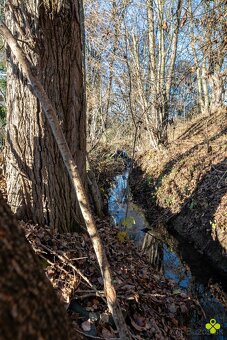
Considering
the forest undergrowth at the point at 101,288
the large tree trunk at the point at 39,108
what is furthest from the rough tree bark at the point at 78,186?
the large tree trunk at the point at 39,108

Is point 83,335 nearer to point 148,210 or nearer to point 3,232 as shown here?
point 3,232

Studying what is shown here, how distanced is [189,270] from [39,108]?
4694mm

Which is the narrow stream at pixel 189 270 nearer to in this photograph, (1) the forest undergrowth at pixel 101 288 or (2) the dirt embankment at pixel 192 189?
(2) the dirt embankment at pixel 192 189

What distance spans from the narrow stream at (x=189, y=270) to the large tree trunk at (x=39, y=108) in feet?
7.71

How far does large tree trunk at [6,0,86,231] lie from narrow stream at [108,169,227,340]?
7.71ft

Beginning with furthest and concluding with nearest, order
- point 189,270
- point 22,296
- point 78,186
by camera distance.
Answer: point 189,270 < point 78,186 < point 22,296

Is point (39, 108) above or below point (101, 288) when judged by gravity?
above

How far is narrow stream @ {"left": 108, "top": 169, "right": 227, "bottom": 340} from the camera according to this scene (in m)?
4.92

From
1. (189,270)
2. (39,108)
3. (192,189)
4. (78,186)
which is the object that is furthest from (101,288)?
(192,189)

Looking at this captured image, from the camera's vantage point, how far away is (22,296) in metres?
1.18

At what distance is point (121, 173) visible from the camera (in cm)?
1476

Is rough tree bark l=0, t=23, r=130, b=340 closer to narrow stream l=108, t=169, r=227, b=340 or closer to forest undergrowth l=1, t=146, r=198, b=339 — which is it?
forest undergrowth l=1, t=146, r=198, b=339

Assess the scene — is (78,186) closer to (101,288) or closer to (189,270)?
(101,288)

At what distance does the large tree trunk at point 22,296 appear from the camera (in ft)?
3.62
